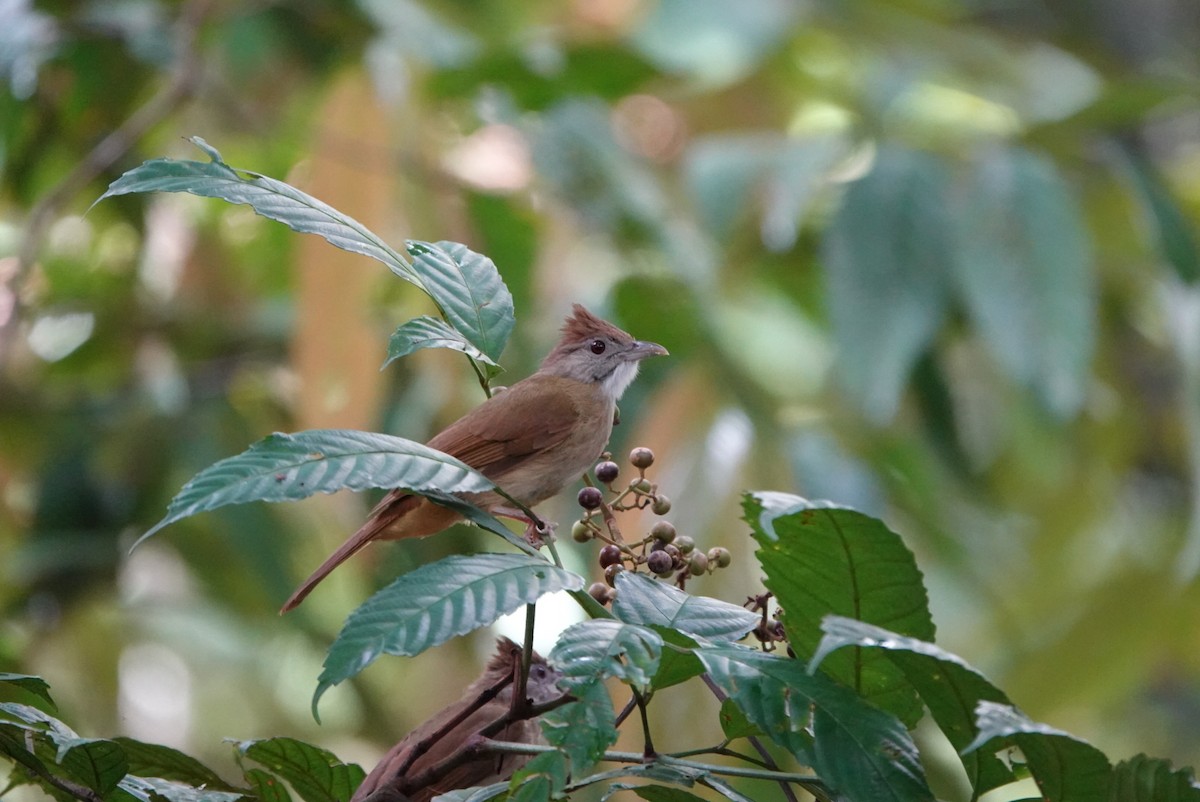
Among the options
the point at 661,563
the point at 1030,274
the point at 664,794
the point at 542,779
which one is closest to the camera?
the point at 542,779

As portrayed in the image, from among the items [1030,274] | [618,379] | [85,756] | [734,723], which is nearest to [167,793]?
[85,756]

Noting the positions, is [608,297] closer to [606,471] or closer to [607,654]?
[606,471]

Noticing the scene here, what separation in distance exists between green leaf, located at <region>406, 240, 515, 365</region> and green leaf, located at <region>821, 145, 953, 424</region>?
220 centimetres

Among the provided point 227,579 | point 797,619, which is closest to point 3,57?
point 227,579

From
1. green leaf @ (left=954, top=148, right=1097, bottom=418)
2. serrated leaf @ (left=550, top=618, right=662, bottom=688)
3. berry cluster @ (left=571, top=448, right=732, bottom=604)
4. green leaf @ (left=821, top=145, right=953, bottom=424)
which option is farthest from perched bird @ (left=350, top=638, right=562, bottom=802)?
green leaf @ (left=954, top=148, right=1097, bottom=418)

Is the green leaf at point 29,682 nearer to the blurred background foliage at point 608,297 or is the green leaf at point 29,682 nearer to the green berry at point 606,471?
the green berry at point 606,471

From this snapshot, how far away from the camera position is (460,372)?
4.25 meters

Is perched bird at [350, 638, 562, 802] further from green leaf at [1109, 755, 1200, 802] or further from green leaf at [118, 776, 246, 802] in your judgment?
green leaf at [1109, 755, 1200, 802]

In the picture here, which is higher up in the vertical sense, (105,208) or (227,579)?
(105,208)

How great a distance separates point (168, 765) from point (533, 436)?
4.67 feet

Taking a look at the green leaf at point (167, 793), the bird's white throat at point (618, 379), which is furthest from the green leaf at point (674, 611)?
the bird's white throat at point (618, 379)

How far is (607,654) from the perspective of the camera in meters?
1.52

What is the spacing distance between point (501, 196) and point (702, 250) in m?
0.71

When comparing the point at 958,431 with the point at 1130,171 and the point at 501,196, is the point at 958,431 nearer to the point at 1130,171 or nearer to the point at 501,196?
the point at 1130,171
